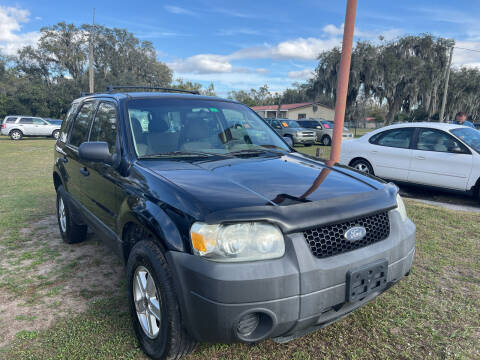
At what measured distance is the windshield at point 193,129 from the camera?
2.89m

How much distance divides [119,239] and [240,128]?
1548 mm

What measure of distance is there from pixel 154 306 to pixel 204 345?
0.50 metres

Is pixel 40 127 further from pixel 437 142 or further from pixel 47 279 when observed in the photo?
pixel 437 142

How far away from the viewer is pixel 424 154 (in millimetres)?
6699

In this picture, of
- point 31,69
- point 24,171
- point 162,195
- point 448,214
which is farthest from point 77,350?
point 31,69

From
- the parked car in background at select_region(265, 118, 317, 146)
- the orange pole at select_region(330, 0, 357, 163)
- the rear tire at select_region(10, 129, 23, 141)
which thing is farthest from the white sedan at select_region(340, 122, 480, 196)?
the rear tire at select_region(10, 129, 23, 141)

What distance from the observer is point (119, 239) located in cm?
271

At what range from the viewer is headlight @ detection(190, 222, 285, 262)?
1814 millimetres

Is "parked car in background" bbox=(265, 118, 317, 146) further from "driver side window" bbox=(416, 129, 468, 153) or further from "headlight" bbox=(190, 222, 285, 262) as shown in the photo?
"headlight" bbox=(190, 222, 285, 262)

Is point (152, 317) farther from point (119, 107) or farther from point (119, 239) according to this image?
point (119, 107)

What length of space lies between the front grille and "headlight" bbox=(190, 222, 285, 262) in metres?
0.20

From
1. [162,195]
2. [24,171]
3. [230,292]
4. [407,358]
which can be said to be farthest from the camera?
[24,171]

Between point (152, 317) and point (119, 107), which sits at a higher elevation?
point (119, 107)

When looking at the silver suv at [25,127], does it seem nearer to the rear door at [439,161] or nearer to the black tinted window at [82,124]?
the black tinted window at [82,124]
